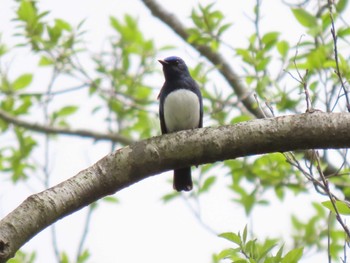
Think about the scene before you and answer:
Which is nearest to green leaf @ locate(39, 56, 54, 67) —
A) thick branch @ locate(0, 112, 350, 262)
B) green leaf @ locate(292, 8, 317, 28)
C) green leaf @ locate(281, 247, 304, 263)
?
green leaf @ locate(292, 8, 317, 28)

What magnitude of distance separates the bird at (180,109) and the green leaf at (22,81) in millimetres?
2276

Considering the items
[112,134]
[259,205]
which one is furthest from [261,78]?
[112,134]

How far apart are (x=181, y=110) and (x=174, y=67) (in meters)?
0.77

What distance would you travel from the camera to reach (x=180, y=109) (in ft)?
20.6

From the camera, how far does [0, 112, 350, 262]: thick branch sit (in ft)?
11.7

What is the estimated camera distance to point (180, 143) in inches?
148

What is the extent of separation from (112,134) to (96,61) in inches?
35.2

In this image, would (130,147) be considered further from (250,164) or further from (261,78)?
(250,164)

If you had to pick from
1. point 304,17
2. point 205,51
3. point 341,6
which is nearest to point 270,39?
point 341,6

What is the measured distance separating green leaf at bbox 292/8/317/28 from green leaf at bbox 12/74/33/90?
3621 millimetres

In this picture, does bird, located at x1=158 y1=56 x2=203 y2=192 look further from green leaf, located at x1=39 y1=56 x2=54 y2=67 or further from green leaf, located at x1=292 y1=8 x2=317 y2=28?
green leaf, located at x1=39 y1=56 x2=54 y2=67

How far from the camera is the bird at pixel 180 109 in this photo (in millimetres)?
6332

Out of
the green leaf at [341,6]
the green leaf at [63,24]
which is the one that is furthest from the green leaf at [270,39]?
the green leaf at [63,24]

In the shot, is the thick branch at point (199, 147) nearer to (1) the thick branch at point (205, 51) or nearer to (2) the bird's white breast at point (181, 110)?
(2) the bird's white breast at point (181, 110)
